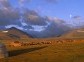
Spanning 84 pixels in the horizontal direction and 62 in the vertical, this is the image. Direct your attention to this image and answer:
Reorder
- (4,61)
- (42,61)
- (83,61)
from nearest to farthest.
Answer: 1. (83,61)
2. (42,61)
3. (4,61)

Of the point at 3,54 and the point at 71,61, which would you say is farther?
the point at 3,54

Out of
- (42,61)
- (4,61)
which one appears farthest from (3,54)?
(42,61)

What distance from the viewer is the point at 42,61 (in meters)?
32.6

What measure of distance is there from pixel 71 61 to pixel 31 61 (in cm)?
510

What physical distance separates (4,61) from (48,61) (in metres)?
5.66

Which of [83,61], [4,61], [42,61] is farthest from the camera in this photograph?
[4,61]

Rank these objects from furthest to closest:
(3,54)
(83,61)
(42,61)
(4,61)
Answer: (3,54) < (4,61) < (42,61) < (83,61)

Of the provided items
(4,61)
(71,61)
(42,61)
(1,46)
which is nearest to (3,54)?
(1,46)

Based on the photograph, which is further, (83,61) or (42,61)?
(42,61)

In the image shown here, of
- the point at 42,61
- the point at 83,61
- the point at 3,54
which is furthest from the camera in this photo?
the point at 3,54

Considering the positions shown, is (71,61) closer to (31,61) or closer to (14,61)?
(31,61)

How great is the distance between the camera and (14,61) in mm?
34469

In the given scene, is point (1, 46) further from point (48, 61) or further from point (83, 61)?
point (83, 61)

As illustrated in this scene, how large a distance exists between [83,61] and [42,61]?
481 cm
